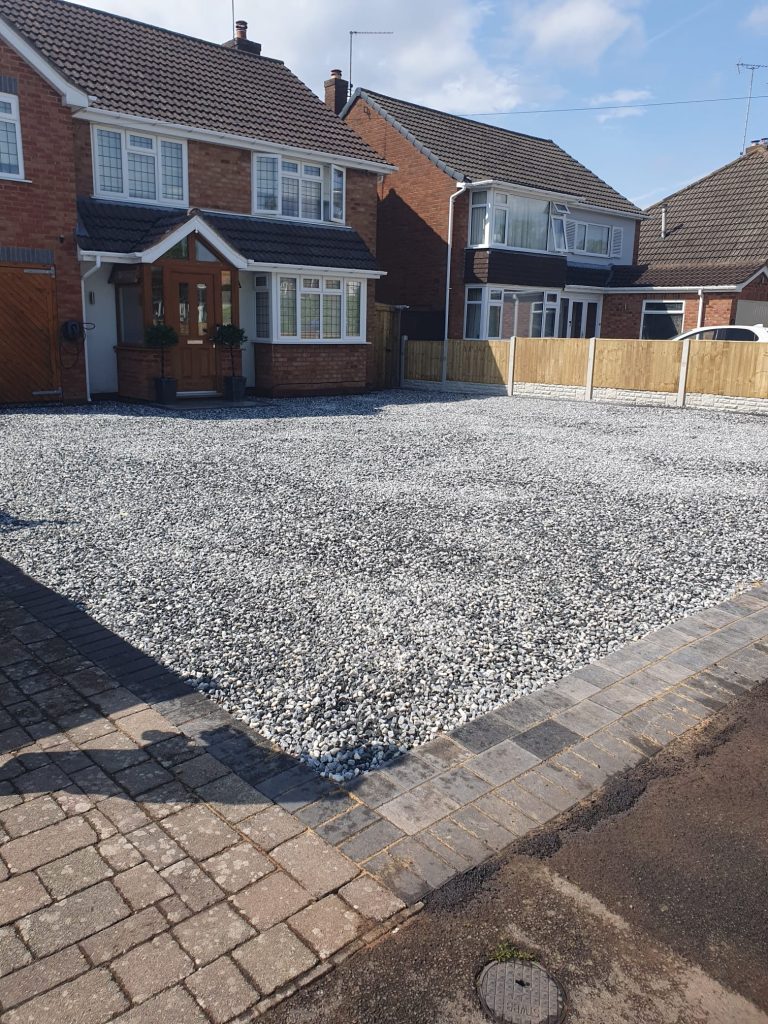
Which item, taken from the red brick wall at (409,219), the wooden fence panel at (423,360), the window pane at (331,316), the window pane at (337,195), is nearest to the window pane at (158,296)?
the window pane at (331,316)

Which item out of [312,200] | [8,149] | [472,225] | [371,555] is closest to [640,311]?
[472,225]

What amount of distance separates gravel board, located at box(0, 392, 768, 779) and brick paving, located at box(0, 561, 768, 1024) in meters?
0.26

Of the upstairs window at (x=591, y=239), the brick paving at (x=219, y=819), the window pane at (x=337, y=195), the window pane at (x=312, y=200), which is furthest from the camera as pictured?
the upstairs window at (x=591, y=239)

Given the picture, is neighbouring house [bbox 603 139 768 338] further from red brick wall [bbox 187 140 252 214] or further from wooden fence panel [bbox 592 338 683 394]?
red brick wall [bbox 187 140 252 214]

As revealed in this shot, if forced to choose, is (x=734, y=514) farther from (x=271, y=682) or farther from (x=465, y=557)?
(x=271, y=682)

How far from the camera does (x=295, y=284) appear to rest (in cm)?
1977

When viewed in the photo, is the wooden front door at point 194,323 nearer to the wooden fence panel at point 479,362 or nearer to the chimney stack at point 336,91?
the wooden fence panel at point 479,362

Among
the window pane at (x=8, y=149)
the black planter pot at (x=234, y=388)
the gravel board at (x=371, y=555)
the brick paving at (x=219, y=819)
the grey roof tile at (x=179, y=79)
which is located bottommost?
the brick paving at (x=219, y=819)

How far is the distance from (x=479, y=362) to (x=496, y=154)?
9.69 meters

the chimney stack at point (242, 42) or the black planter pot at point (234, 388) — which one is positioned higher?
the chimney stack at point (242, 42)

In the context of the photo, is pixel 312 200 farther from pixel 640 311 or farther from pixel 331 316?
pixel 640 311

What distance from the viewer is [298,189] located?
20.9 metres

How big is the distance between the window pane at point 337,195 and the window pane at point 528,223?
21.7 feet

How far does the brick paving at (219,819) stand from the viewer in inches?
96.2
